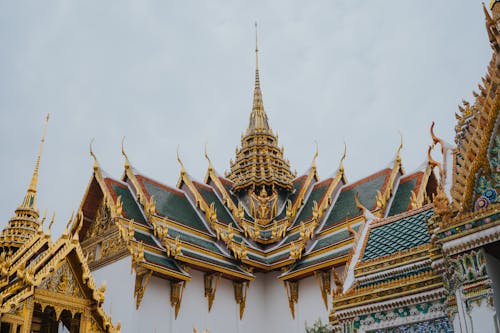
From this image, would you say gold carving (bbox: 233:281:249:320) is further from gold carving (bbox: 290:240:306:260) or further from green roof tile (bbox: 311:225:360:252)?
green roof tile (bbox: 311:225:360:252)

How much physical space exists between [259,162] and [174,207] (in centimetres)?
484

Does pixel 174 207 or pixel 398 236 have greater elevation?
pixel 174 207

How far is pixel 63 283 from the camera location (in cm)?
551

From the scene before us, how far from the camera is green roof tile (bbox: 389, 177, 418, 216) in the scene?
14336 mm

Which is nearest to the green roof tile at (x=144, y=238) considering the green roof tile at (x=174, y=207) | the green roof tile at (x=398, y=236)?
the green roof tile at (x=174, y=207)

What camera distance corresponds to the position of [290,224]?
1628 cm

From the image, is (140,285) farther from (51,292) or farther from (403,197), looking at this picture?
(403,197)

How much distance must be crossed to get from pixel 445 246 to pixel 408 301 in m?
0.81

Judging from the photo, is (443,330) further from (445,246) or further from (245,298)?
(245,298)

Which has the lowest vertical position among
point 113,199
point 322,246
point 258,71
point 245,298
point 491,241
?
point 491,241

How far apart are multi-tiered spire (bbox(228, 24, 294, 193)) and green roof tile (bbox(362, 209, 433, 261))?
12.2 m

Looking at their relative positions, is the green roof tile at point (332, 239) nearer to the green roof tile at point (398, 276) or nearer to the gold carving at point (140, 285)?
the gold carving at point (140, 285)

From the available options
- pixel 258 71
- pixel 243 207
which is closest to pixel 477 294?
pixel 243 207

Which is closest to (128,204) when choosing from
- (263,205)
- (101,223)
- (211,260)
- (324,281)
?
(101,223)
